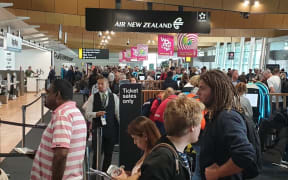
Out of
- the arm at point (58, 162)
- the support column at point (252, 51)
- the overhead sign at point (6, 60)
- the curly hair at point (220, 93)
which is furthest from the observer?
the support column at point (252, 51)

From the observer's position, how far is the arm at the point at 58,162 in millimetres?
2230

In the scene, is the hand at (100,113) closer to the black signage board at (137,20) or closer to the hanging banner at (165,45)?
the black signage board at (137,20)

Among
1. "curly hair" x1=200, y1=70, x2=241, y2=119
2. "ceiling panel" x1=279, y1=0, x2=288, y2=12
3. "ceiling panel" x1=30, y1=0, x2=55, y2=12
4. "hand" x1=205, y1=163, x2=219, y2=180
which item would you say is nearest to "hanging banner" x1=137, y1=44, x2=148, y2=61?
"ceiling panel" x1=30, y1=0, x2=55, y2=12

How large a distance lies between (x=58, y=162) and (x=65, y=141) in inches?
6.6

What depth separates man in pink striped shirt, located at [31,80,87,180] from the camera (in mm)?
2240

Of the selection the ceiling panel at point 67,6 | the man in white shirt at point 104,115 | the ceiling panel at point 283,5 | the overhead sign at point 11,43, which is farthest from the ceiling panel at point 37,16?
the ceiling panel at point 283,5

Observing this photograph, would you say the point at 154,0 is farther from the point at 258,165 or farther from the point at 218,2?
the point at 258,165

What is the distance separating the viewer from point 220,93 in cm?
195

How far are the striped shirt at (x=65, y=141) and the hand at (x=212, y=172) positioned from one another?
3.48ft

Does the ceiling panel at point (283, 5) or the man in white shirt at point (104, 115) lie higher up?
the ceiling panel at point (283, 5)

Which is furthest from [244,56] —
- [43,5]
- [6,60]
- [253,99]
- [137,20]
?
[253,99]

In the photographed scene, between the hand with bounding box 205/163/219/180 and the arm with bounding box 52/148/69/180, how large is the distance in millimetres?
1071

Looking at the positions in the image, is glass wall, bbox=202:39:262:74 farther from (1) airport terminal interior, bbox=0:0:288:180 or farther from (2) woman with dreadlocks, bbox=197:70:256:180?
(2) woman with dreadlocks, bbox=197:70:256:180

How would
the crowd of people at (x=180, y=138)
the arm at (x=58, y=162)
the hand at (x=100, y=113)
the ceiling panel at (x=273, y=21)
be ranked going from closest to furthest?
the crowd of people at (x=180, y=138) → the arm at (x=58, y=162) → the hand at (x=100, y=113) → the ceiling panel at (x=273, y=21)
